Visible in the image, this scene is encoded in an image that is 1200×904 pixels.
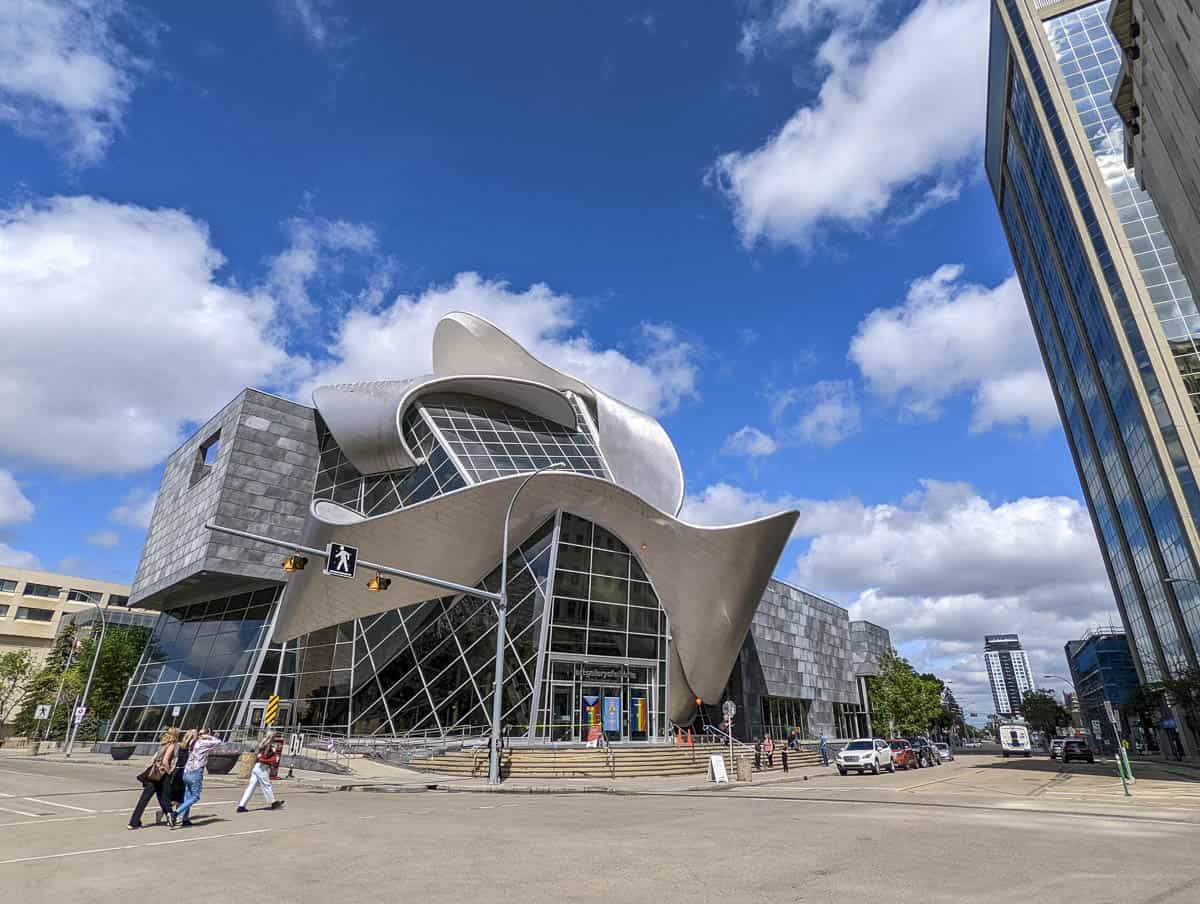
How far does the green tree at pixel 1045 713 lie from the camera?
144 m

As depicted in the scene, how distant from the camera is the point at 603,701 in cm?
3138

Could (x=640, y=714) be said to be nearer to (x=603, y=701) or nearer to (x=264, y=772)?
(x=603, y=701)

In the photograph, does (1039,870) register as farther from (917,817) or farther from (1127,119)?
(1127,119)

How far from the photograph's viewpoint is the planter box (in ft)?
90.6

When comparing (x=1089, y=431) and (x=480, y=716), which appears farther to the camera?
(x=1089, y=431)

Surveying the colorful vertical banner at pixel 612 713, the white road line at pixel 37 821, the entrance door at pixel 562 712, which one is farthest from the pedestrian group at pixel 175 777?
the colorful vertical banner at pixel 612 713

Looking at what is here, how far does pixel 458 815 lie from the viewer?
45.0 feet

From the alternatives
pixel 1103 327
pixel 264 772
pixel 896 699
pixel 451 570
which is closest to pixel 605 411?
pixel 451 570

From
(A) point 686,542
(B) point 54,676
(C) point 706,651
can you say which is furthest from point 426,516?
(B) point 54,676

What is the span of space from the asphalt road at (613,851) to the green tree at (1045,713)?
15532cm

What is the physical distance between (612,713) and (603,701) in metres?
0.69

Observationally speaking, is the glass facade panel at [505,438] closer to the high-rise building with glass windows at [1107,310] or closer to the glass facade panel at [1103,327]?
the high-rise building with glass windows at [1107,310]

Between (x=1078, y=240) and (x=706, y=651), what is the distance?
5372 centimetres

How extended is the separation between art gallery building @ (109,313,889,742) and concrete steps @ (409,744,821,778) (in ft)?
9.81
